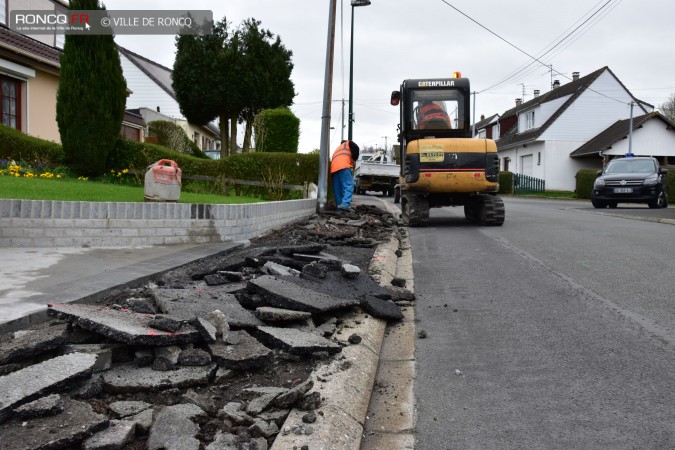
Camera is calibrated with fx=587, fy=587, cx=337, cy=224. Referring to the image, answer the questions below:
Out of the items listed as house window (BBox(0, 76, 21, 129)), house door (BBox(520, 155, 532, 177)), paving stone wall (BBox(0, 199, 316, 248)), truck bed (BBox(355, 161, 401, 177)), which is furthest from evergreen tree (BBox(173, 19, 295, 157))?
house door (BBox(520, 155, 532, 177))

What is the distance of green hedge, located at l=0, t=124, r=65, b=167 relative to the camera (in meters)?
13.2

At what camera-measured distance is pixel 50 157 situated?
44.7 feet

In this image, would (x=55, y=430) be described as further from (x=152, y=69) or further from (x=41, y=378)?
(x=152, y=69)

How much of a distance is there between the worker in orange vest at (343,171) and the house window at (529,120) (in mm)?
33561

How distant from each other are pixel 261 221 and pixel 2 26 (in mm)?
13425

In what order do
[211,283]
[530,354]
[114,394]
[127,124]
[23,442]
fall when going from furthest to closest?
[127,124] → [211,283] → [530,354] → [114,394] → [23,442]

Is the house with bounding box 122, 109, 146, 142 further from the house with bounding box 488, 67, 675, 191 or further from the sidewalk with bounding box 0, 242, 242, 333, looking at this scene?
the house with bounding box 488, 67, 675, 191

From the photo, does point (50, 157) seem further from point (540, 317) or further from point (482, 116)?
point (482, 116)

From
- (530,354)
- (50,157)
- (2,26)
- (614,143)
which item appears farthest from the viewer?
(614,143)

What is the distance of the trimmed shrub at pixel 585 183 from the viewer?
31.2 metres

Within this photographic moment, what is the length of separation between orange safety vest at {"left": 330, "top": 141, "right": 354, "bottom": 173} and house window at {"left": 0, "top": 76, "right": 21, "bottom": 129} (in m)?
9.71

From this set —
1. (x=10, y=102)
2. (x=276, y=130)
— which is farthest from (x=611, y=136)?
(x=10, y=102)

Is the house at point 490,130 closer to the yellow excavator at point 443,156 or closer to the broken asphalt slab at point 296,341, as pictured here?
the yellow excavator at point 443,156

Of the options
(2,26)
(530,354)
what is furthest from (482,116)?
(530,354)
